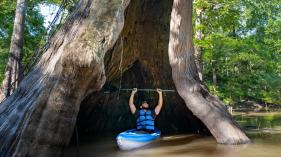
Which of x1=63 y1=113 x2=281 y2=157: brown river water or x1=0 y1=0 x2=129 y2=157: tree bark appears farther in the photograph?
x1=63 y1=113 x2=281 y2=157: brown river water

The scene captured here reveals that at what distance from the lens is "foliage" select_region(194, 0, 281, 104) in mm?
18250

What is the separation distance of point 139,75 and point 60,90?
22.6 feet

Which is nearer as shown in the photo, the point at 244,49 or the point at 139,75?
the point at 139,75

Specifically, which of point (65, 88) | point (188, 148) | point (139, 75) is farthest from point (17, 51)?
point (188, 148)

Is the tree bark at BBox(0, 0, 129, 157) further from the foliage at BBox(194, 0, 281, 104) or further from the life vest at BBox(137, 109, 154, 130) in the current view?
the foliage at BBox(194, 0, 281, 104)

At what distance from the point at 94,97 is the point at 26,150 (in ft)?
20.9

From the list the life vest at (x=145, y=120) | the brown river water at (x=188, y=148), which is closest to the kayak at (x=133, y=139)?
the brown river water at (x=188, y=148)

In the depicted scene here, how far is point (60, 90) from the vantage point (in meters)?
7.24

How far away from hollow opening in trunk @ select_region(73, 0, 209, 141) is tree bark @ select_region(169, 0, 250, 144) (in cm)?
174

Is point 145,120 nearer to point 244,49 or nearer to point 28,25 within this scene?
point 28,25

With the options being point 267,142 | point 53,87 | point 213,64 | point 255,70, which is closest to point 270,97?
point 255,70

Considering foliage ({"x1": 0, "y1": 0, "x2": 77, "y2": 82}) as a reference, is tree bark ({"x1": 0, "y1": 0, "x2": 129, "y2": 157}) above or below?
below

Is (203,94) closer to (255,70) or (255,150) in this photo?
(255,150)

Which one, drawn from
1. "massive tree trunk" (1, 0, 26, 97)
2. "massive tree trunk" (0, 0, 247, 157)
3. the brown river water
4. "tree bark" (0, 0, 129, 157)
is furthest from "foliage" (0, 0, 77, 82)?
"tree bark" (0, 0, 129, 157)
